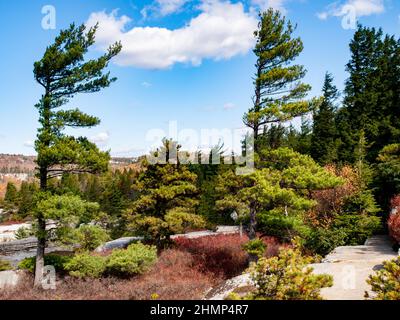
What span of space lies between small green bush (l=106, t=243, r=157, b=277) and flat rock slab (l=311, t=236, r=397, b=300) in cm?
759

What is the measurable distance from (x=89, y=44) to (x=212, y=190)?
2332cm

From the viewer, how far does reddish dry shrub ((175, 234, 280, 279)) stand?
1681cm

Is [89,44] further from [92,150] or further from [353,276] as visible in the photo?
[353,276]

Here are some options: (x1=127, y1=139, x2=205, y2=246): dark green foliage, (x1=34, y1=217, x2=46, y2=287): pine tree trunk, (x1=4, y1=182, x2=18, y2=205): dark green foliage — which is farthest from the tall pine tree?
(x1=4, y1=182, x2=18, y2=205): dark green foliage

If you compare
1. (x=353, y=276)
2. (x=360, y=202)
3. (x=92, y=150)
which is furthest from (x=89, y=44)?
(x=360, y=202)

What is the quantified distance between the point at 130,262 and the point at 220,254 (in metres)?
6.78

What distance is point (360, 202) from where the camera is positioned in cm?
1609

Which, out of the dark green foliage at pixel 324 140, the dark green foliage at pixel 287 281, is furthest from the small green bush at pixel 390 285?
the dark green foliage at pixel 324 140

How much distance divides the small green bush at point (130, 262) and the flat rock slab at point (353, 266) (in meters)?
7.59

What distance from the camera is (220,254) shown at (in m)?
19.7

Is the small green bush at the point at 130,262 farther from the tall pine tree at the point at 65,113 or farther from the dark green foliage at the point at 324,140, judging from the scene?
the dark green foliage at the point at 324,140

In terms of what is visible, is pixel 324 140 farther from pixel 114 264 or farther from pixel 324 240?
pixel 114 264

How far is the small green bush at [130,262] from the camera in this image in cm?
1462
